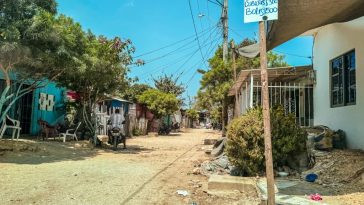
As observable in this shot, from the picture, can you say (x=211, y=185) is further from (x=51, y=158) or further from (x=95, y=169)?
(x=51, y=158)

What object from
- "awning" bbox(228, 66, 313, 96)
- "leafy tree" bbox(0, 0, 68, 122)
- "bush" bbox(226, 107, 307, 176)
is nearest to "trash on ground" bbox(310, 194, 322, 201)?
"bush" bbox(226, 107, 307, 176)

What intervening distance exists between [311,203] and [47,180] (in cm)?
549

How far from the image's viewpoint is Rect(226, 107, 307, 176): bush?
8.56 metres

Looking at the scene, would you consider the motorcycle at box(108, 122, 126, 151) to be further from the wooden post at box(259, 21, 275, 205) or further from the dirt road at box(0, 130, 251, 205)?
the wooden post at box(259, 21, 275, 205)

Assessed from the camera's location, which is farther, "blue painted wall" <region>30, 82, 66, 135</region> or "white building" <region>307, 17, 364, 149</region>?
"blue painted wall" <region>30, 82, 66, 135</region>

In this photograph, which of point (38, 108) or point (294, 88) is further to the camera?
point (38, 108)

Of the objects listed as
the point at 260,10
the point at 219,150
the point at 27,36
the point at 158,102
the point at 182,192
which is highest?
the point at 27,36

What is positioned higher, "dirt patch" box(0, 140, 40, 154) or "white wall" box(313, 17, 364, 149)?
"white wall" box(313, 17, 364, 149)

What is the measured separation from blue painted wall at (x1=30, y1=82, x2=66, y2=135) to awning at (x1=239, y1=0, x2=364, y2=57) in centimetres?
1355

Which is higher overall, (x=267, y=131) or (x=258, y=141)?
(x=267, y=131)

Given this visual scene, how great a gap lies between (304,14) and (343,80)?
11.9ft

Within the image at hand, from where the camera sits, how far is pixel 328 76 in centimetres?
1166

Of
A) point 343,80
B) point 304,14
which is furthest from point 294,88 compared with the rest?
point 304,14

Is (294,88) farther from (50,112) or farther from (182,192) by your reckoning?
(50,112)
